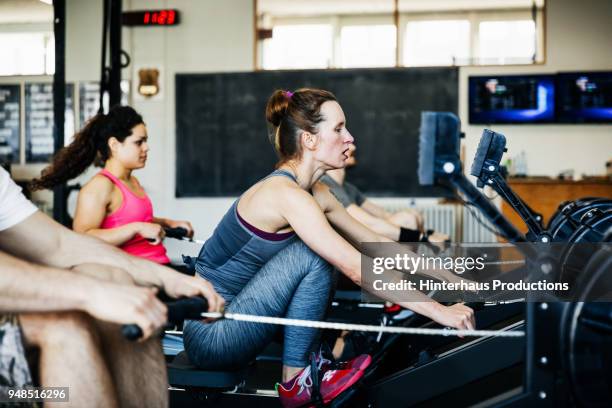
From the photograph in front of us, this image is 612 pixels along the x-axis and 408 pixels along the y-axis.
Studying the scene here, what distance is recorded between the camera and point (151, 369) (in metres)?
1.38

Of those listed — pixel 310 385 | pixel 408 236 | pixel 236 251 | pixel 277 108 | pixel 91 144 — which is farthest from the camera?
pixel 91 144

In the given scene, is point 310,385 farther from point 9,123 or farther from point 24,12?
point 9,123

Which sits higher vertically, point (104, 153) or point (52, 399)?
point (104, 153)

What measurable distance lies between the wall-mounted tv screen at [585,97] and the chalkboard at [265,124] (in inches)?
36.5

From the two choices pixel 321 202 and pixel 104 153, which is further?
pixel 104 153

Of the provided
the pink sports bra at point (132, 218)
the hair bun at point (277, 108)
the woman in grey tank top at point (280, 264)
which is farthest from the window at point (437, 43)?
the woman in grey tank top at point (280, 264)

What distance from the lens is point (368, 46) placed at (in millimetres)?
6375

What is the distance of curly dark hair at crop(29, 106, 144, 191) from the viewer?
3230mm

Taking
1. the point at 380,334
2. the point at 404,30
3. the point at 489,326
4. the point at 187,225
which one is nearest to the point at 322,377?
the point at 489,326

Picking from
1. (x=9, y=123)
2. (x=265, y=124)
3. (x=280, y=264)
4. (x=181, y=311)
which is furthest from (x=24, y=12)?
(x=181, y=311)

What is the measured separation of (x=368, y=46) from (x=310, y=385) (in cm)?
487

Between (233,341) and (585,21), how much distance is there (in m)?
5.30

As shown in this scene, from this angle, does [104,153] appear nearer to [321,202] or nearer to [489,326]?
[321,202]

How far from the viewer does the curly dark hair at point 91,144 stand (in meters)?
3.23
